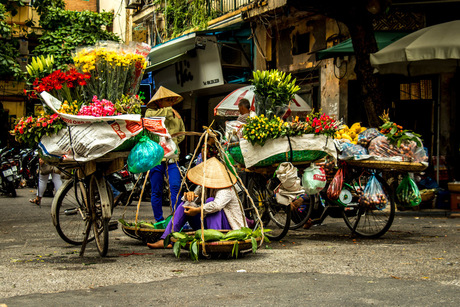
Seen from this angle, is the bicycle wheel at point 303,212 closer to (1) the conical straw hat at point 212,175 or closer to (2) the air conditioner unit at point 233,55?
(1) the conical straw hat at point 212,175

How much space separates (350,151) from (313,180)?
665mm

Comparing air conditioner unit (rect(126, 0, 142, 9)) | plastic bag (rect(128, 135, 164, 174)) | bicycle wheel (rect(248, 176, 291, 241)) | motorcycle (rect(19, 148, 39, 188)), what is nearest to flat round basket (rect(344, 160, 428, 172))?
bicycle wheel (rect(248, 176, 291, 241))

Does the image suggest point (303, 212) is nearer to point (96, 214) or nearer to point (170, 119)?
point (170, 119)

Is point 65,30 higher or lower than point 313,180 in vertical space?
higher

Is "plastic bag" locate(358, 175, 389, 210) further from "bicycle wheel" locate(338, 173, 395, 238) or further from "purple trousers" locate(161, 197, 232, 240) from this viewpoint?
"purple trousers" locate(161, 197, 232, 240)

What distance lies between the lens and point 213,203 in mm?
6375

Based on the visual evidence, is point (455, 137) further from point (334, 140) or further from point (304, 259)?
point (304, 259)

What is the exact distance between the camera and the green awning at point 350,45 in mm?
12539

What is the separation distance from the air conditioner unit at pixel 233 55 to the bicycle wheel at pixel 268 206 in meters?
10.6

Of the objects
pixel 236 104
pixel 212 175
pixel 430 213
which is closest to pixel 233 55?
pixel 236 104

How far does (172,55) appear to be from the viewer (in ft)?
59.4

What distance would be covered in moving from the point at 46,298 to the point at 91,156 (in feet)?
6.13

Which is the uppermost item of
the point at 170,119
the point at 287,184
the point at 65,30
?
the point at 65,30

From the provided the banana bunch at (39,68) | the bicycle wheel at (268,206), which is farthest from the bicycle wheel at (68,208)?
the bicycle wheel at (268,206)
